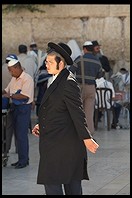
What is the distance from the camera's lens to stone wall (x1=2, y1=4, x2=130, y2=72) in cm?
1596

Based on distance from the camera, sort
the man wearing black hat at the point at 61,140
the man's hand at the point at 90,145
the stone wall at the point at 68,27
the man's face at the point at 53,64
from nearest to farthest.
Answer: the man's hand at the point at 90,145 < the man wearing black hat at the point at 61,140 < the man's face at the point at 53,64 < the stone wall at the point at 68,27

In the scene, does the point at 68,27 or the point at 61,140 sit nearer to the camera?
the point at 61,140

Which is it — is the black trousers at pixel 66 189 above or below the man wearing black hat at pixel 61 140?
below

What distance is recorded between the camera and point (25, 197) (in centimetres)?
778

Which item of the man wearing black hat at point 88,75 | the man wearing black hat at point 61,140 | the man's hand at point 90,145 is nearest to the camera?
the man's hand at point 90,145

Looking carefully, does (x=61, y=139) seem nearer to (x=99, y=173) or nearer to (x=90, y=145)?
(x=90, y=145)

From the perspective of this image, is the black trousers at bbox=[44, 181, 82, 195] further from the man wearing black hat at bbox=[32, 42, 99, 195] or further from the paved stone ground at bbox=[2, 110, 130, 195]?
the paved stone ground at bbox=[2, 110, 130, 195]

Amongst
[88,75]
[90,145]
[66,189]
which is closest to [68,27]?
[88,75]

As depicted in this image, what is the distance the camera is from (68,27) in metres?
16.1

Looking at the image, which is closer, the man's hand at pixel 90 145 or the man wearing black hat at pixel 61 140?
the man's hand at pixel 90 145

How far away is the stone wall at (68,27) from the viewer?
16.0m

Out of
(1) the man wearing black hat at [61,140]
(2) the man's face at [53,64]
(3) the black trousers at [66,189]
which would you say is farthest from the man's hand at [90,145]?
(2) the man's face at [53,64]

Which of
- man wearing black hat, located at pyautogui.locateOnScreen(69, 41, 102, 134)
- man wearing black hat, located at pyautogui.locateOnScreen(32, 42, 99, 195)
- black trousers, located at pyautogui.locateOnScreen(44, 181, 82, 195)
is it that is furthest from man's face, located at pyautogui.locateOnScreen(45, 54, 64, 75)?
man wearing black hat, located at pyautogui.locateOnScreen(69, 41, 102, 134)

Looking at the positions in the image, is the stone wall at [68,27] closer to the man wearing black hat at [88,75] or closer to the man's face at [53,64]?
the man wearing black hat at [88,75]
